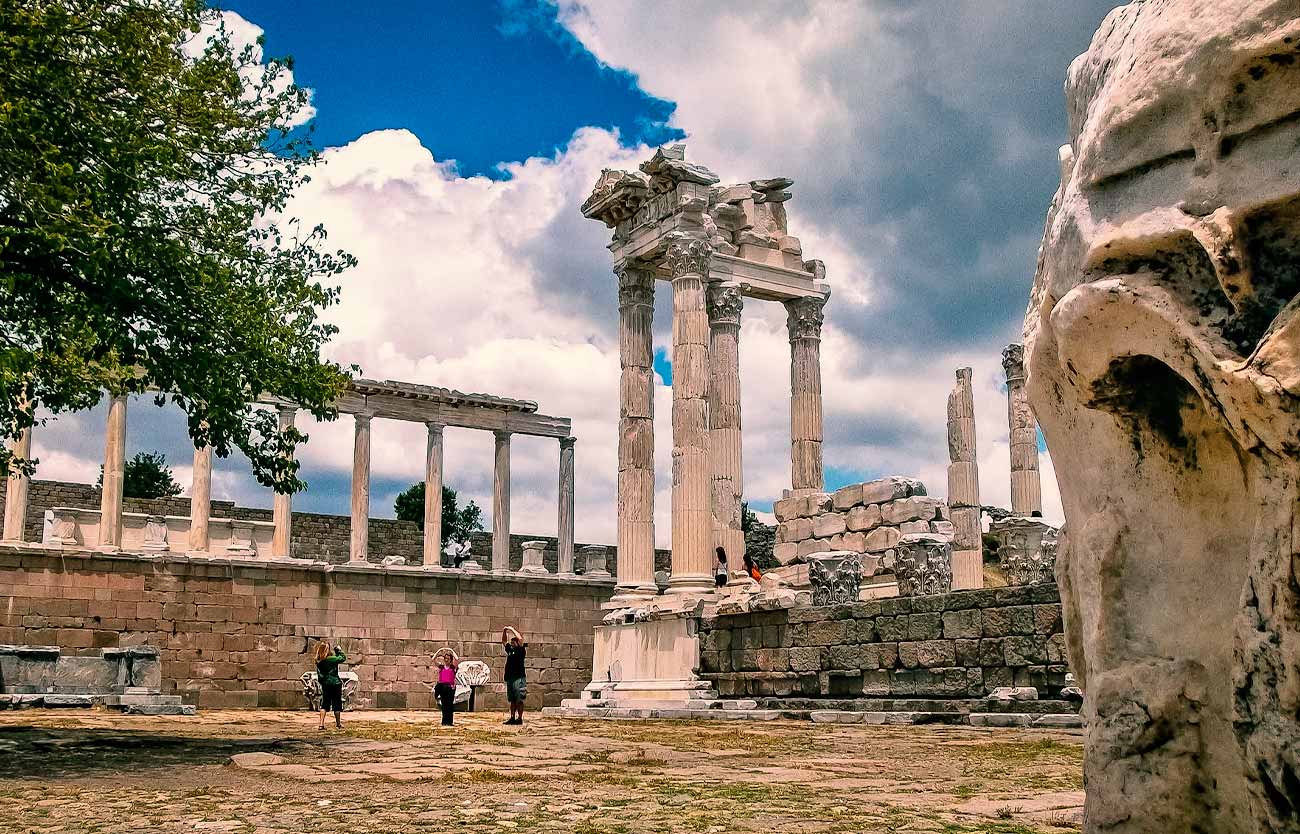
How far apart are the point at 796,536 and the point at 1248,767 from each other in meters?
20.0

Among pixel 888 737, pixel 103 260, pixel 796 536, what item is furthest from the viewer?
pixel 796 536

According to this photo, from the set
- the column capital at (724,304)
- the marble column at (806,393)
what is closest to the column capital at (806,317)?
the marble column at (806,393)

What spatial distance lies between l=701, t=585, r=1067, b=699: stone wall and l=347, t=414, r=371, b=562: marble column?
50.7 ft

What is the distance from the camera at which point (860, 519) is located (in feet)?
67.3

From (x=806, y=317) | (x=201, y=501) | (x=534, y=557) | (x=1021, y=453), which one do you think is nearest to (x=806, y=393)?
(x=806, y=317)

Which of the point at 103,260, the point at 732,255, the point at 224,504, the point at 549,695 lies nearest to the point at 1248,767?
the point at 103,260

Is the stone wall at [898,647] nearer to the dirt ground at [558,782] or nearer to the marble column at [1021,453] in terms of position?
the dirt ground at [558,782]

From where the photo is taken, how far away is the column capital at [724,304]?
22875 mm

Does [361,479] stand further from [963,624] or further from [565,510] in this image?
[963,624]

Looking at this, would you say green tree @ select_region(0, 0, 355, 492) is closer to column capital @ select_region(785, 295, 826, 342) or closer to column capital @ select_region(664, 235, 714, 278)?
column capital @ select_region(664, 235, 714, 278)

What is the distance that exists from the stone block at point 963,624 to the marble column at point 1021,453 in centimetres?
1527

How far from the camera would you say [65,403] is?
10.9 m

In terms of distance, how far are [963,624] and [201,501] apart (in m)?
21.4

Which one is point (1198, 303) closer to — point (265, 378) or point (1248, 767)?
point (1248, 767)
